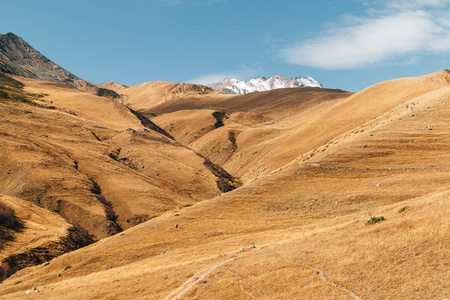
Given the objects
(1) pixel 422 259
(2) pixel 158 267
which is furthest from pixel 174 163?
(1) pixel 422 259

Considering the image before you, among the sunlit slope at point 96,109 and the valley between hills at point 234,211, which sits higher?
the sunlit slope at point 96,109

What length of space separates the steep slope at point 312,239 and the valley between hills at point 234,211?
136 millimetres

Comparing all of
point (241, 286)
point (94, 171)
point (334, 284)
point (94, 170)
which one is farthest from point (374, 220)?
point (94, 170)

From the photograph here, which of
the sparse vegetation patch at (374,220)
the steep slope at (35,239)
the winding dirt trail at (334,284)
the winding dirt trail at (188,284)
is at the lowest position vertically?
the steep slope at (35,239)

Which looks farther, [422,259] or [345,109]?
[345,109]

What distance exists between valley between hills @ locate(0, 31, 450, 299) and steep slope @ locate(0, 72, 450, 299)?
0.14m

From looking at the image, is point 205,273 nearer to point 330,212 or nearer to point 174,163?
point 330,212

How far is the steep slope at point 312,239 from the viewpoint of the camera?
58.3 feet

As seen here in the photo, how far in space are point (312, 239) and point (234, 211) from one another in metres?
22.5

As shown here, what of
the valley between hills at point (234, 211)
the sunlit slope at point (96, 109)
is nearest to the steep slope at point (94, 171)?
the valley between hills at point (234, 211)

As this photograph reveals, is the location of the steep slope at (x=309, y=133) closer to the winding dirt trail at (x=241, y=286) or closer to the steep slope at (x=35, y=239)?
the steep slope at (x=35, y=239)

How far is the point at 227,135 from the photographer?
162375 millimetres

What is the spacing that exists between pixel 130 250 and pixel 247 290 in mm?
24905

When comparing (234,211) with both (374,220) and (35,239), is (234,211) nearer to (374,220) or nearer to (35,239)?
(374,220)
